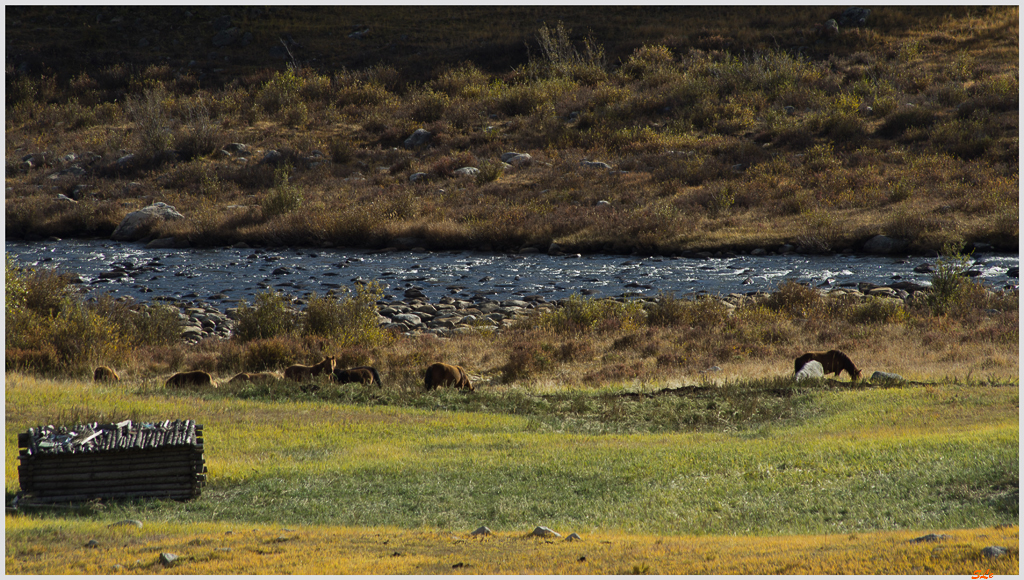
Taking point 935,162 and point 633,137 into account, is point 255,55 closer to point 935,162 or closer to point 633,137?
point 633,137

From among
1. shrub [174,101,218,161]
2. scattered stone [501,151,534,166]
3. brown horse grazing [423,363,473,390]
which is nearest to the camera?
brown horse grazing [423,363,473,390]

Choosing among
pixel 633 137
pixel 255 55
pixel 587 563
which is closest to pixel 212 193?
pixel 633 137

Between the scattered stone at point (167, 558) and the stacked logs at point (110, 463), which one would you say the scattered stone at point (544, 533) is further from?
the stacked logs at point (110, 463)

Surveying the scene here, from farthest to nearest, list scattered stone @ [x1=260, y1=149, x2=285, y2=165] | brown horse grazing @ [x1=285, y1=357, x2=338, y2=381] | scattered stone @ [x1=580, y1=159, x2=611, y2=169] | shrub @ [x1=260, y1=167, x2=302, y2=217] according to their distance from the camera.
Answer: scattered stone @ [x1=260, y1=149, x2=285, y2=165], scattered stone @ [x1=580, y1=159, x2=611, y2=169], shrub @ [x1=260, y1=167, x2=302, y2=217], brown horse grazing @ [x1=285, y1=357, x2=338, y2=381]

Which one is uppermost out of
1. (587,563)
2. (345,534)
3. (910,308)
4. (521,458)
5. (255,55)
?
(255,55)

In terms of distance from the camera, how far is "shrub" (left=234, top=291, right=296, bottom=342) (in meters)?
21.5

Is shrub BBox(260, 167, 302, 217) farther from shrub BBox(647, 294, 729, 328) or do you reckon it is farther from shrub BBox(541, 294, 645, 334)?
shrub BBox(647, 294, 729, 328)

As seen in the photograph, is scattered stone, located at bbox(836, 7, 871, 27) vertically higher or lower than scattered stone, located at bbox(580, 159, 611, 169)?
higher

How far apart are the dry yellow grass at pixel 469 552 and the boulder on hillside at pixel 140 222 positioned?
3082 centimetres

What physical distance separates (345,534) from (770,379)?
10414mm

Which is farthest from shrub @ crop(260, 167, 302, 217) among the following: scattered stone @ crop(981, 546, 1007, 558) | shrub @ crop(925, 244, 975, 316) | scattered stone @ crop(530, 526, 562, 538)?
scattered stone @ crop(981, 546, 1007, 558)

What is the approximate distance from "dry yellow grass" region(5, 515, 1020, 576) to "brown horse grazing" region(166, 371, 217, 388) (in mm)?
8063

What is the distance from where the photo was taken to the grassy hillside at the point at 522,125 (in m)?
34.5

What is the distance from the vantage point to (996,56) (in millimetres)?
49344
